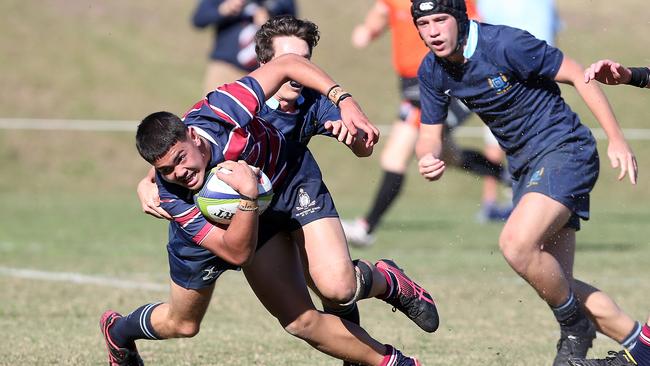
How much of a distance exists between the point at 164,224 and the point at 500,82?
7195 mm

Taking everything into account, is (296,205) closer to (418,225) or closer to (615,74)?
(615,74)

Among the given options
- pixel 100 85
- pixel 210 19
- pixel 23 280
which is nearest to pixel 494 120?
pixel 23 280

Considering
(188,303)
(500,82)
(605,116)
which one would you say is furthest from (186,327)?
(605,116)

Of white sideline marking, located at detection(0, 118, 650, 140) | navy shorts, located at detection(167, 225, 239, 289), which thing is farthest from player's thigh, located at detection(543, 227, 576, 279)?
white sideline marking, located at detection(0, 118, 650, 140)

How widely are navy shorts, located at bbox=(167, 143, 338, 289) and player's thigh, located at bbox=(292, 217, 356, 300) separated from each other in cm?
4

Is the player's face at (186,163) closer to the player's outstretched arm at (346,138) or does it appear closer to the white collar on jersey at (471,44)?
the player's outstretched arm at (346,138)

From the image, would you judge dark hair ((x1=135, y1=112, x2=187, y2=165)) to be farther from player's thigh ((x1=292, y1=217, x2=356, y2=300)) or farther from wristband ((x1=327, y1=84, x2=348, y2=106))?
player's thigh ((x1=292, y1=217, x2=356, y2=300))

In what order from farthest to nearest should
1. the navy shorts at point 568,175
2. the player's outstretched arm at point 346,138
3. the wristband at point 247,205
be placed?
the navy shorts at point 568,175 < the player's outstretched arm at point 346,138 < the wristband at point 247,205

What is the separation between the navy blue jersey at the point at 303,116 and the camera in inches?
192

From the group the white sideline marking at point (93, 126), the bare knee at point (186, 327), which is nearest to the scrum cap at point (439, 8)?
the bare knee at point (186, 327)

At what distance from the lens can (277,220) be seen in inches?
183

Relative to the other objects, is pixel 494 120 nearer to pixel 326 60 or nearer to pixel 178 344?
pixel 178 344

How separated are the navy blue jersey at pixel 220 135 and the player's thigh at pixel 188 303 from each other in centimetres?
34

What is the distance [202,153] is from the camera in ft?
13.7
